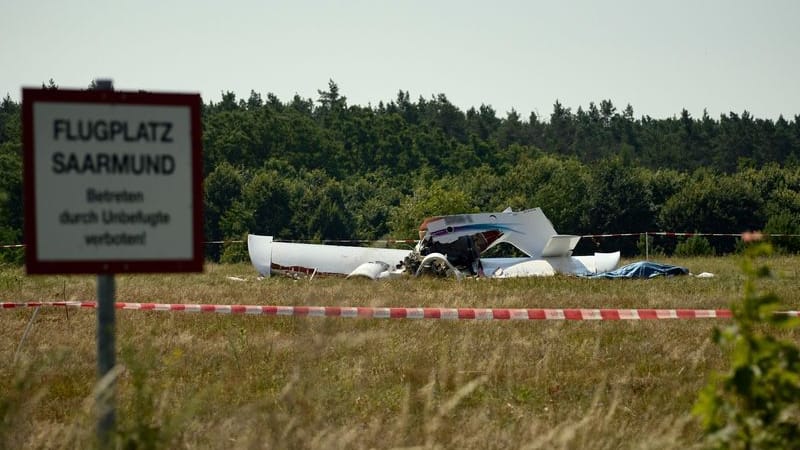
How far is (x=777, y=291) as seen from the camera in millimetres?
17859

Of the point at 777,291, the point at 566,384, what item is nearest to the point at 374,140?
the point at 777,291

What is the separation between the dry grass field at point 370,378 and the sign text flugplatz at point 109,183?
0.64 meters

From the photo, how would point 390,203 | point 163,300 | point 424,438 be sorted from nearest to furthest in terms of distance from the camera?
point 424,438 < point 163,300 < point 390,203

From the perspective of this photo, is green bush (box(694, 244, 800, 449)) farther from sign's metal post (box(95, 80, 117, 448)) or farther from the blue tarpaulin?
the blue tarpaulin

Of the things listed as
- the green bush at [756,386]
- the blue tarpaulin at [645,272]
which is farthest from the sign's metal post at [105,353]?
the blue tarpaulin at [645,272]

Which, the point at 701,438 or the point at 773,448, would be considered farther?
the point at 701,438

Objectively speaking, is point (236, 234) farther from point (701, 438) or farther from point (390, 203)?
point (701, 438)

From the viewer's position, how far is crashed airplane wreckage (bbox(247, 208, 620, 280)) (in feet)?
76.4

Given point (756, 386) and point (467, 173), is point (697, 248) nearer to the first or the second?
point (756, 386)

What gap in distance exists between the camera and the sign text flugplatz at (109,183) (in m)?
3.95

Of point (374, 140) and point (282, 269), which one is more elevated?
point (374, 140)

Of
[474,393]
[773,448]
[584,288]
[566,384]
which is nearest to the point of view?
[773,448]

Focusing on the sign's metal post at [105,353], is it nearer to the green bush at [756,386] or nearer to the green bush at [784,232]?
the green bush at [756,386]

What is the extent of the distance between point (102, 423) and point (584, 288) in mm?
15289
